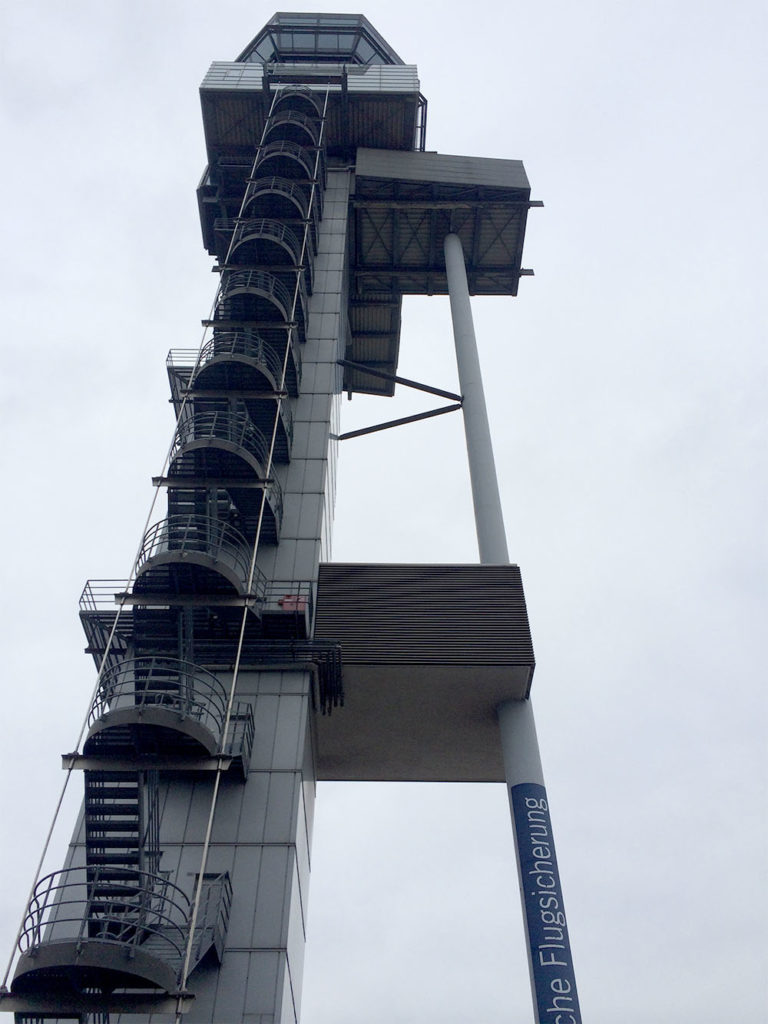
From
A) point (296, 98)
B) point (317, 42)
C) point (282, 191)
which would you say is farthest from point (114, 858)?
point (317, 42)

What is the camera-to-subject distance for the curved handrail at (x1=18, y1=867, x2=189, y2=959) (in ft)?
57.0

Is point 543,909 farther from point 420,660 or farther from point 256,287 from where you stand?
point 256,287

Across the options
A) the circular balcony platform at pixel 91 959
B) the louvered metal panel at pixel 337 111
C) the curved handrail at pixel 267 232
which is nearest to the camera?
the circular balcony platform at pixel 91 959

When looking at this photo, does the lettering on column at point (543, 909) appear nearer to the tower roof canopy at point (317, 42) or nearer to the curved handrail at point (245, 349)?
the curved handrail at point (245, 349)

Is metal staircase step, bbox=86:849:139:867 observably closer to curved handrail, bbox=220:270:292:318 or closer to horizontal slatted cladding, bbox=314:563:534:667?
horizontal slatted cladding, bbox=314:563:534:667

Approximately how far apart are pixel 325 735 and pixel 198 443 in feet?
30.0

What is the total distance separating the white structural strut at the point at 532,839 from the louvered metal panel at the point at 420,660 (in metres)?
1.60

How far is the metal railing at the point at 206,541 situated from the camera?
25.0 meters

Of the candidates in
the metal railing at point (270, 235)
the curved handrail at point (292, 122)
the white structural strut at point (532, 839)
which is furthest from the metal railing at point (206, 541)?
the curved handrail at point (292, 122)

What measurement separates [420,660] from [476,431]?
11.3 metres

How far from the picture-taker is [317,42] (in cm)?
5441

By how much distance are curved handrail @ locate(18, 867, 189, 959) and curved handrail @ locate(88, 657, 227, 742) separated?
11.0 feet

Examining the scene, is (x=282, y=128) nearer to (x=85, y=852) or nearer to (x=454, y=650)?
(x=454, y=650)

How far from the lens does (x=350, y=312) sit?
161 ft
